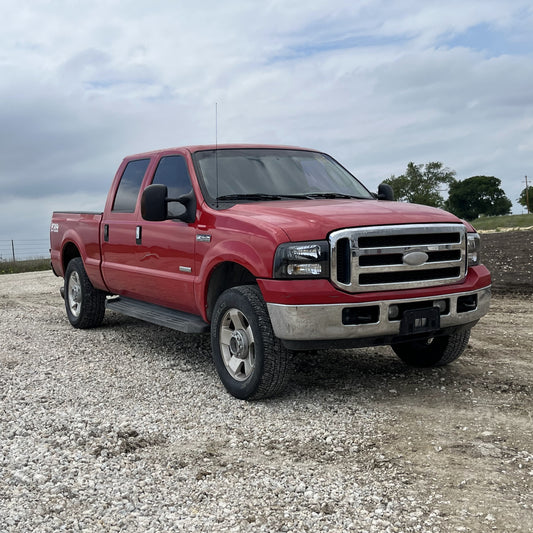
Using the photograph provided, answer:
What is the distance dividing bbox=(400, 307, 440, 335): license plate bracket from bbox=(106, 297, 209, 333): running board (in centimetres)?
181

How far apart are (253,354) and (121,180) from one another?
339 centimetres

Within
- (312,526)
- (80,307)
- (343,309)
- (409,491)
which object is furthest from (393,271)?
(80,307)

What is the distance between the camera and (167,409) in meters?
5.31

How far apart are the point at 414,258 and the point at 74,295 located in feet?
17.9

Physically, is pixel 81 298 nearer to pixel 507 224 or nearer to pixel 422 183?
pixel 507 224

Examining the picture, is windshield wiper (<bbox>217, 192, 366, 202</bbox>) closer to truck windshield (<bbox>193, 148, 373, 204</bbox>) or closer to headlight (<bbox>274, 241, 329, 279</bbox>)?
truck windshield (<bbox>193, 148, 373, 204</bbox>)

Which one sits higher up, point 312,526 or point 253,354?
point 253,354

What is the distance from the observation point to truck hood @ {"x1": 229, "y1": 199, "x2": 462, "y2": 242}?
491cm

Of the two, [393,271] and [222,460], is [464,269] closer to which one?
[393,271]

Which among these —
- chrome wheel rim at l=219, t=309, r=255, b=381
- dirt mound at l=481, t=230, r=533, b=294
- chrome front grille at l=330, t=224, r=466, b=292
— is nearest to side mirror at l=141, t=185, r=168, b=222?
chrome wheel rim at l=219, t=309, r=255, b=381

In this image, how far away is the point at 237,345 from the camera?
5.40 m

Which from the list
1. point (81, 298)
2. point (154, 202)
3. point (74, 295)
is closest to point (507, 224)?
point (74, 295)

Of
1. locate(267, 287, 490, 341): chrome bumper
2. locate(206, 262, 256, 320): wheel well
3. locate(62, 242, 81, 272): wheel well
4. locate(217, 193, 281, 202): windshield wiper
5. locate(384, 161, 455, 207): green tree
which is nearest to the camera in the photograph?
locate(267, 287, 490, 341): chrome bumper

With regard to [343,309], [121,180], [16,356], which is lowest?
[16,356]
